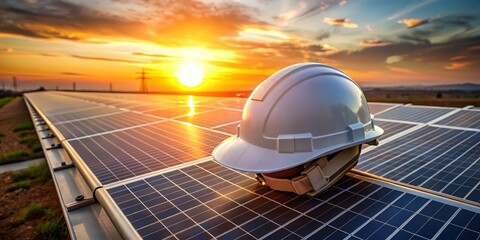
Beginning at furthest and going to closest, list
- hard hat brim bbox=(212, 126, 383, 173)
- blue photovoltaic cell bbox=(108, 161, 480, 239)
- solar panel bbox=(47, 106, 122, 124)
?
solar panel bbox=(47, 106, 122, 124), hard hat brim bbox=(212, 126, 383, 173), blue photovoltaic cell bbox=(108, 161, 480, 239)

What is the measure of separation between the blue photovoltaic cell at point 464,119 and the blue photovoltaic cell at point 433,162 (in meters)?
1.16

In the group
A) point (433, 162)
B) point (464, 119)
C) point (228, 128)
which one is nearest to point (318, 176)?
point (433, 162)

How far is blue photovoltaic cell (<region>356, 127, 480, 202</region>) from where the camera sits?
12.1ft

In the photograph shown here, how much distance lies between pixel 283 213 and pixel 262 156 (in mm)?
693

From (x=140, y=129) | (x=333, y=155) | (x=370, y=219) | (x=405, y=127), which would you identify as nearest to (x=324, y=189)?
(x=333, y=155)

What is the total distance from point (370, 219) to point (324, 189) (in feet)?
2.20

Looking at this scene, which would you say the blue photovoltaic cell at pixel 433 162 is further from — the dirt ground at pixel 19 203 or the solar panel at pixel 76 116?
the solar panel at pixel 76 116

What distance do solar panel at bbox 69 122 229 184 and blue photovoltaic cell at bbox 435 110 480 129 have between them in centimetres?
Answer: 657

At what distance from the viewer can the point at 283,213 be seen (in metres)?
3.07

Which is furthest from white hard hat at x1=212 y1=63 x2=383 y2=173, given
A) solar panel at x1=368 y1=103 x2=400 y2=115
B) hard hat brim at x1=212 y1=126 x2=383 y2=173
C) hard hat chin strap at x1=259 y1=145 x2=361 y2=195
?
solar panel at x1=368 y1=103 x2=400 y2=115

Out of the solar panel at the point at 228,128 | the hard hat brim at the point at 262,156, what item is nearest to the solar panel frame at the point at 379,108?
the solar panel at the point at 228,128

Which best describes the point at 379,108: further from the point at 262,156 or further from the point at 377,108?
the point at 262,156

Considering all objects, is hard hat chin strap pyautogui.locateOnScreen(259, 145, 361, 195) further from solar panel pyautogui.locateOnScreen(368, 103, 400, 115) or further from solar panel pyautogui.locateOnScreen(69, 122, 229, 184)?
solar panel pyautogui.locateOnScreen(368, 103, 400, 115)

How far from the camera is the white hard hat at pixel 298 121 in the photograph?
3164 mm
